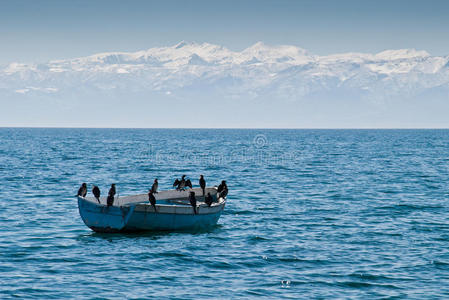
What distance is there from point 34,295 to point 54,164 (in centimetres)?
6247

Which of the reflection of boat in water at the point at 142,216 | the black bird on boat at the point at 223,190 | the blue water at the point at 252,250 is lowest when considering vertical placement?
the blue water at the point at 252,250

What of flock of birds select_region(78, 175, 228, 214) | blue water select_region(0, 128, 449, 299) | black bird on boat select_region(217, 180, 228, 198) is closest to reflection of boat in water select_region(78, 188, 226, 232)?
flock of birds select_region(78, 175, 228, 214)

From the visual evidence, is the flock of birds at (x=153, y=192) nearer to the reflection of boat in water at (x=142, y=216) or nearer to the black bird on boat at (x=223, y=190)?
the black bird on boat at (x=223, y=190)

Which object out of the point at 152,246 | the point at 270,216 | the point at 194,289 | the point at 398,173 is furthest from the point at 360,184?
the point at 194,289

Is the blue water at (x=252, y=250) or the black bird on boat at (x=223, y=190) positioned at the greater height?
the black bird on boat at (x=223, y=190)

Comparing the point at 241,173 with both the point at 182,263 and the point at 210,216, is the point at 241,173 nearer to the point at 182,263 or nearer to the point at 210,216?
the point at 210,216

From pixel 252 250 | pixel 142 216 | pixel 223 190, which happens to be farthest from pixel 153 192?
pixel 252 250

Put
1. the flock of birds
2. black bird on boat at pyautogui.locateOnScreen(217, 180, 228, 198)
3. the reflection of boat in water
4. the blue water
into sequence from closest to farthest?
1. the blue water
2. the reflection of boat in water
3. the flock of birds
4. black bird on boat at pyautogui.locateOnScreen(217, 180, 228, 198)

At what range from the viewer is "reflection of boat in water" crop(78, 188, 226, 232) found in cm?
3244

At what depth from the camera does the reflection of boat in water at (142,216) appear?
106 ft

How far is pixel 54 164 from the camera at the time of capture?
83812 mm

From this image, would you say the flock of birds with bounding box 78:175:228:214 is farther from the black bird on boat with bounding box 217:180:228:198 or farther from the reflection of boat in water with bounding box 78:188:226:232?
the reflection of boat in water with bounding box 78:188:226:232

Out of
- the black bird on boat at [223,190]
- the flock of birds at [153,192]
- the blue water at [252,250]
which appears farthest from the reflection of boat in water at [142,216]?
the black bird on boat at [223,190]

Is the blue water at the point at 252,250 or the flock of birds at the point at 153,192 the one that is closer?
the blue water at the point at 252,250
